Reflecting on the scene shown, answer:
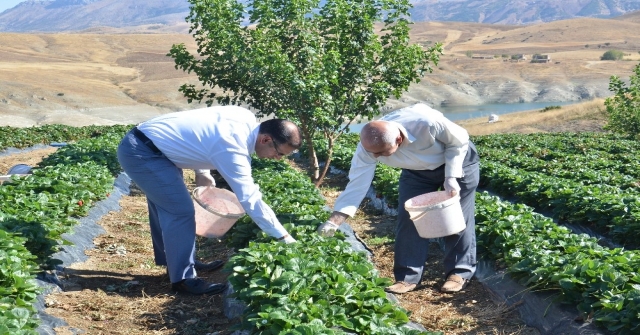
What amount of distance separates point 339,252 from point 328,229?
18.9 inches

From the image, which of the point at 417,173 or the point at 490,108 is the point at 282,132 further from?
the point at 490,108

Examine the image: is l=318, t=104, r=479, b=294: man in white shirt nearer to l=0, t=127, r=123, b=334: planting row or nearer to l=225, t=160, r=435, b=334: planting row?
l=225, t=160, r=435, b=334: planting row

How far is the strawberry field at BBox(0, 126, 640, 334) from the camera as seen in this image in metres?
4.12

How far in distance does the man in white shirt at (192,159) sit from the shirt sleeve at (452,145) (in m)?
1.11

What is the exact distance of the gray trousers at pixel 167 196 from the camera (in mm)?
5371

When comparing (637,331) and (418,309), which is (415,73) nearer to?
(418,309)

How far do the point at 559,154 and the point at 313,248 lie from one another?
33.7ft

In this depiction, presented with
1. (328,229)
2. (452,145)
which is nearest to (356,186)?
A: (328,229)

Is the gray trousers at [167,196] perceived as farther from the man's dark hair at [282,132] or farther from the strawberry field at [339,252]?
the man's dark hair at [282,132]

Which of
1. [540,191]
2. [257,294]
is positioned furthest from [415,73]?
[257,294]

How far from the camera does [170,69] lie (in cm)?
8612

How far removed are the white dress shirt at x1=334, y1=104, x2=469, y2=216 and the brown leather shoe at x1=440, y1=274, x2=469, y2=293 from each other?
36.4 inches

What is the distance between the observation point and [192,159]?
533 centimetres

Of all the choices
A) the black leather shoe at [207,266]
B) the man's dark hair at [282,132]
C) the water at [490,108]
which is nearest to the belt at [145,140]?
the man's dark hair at [282,132]
